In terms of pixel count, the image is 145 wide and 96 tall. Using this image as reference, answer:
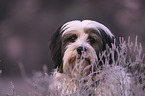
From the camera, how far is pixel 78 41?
306 cm

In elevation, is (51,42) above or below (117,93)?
above

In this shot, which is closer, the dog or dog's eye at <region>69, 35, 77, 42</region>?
the dog

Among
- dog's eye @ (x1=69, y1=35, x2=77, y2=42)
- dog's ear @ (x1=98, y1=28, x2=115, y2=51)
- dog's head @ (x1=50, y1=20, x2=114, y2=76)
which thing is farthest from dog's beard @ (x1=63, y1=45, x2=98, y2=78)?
dog's ear @ (x1=98, y1=28, x2=115, y2=51)

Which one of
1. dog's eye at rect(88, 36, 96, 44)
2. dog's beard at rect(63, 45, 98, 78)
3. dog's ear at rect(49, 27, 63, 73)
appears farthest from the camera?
dog's ear at rect(49, 27, 63, 73)

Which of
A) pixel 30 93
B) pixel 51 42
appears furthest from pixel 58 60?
pixel 30 93

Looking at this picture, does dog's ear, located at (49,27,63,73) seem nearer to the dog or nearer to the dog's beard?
the dog

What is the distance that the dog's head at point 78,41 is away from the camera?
298 cm

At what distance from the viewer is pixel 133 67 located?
2041 millimetres

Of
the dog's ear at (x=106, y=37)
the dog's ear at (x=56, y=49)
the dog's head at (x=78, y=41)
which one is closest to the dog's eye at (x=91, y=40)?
the dog's head at (x=78, y=41)

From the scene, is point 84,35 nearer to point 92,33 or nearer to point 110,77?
point 92,33

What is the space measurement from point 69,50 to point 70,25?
0.43 m

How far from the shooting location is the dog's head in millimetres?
2983

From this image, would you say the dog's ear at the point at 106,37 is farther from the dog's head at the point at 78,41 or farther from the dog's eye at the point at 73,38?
the dog's eye at the point at 73,38

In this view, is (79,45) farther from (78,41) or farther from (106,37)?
(106,37)
